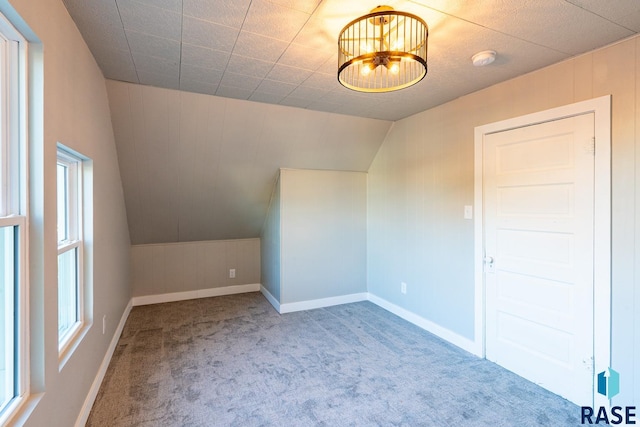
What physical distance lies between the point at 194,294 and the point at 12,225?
11.6ft

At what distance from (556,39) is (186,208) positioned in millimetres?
3952

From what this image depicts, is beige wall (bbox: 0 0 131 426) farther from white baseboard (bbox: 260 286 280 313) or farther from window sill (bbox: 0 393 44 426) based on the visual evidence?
white baseboard (bbox: 260 286 280 313)

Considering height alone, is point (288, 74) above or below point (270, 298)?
above

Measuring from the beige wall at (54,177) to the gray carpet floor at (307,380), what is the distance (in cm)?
45

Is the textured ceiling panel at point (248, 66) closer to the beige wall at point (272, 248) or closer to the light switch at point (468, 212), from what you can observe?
the beige wall at point (272, 248)

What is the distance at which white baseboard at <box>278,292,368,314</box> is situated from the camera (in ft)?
12.8

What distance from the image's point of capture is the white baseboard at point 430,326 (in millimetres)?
2853

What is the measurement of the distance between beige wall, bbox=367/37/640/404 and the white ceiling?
18cm

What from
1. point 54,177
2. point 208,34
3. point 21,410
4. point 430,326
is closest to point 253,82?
point 208,34

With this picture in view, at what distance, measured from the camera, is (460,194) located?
2896 millimetres

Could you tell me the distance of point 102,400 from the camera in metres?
2.12

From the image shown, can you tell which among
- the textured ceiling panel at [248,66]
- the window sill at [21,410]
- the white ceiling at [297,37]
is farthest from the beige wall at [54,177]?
the textured ceiling panel at [248,66]

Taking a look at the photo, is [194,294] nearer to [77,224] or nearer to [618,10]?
[77,224]

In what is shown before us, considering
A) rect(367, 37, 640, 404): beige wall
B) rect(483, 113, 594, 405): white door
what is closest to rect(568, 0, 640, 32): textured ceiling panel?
rect(367, 37, 640, 404): beige wall
